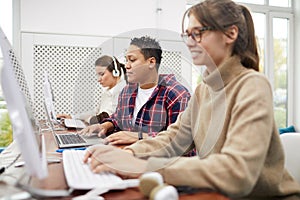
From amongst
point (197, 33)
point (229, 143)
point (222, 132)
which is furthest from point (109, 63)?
point (229, 143)

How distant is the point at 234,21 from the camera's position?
32.5 inches

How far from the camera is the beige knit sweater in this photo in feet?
2.01

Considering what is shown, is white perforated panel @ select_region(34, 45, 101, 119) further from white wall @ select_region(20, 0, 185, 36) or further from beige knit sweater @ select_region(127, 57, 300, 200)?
beige knit sweater @ select_region(127, 57, 300, 200)

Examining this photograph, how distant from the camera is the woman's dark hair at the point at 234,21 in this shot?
812mm

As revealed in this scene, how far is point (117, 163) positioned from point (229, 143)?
0.25m

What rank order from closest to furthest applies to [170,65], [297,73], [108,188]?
1. [108,188]
2. [170,65]
3. [297,73]

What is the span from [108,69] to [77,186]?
869mm

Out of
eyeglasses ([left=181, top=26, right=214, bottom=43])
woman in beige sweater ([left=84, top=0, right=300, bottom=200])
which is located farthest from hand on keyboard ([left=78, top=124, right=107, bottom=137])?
eyeglasses ([left=181, top=26, right=214, bottom=43])

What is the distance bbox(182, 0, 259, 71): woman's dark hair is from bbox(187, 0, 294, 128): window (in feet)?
11.0

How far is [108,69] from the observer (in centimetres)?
140

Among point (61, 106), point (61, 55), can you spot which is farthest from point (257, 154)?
point (61, 55)

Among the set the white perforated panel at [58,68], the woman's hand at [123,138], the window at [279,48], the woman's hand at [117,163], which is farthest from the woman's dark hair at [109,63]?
the window at [279,48]

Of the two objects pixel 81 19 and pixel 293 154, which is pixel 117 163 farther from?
pixel 81 19

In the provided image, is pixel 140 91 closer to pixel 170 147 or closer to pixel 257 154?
pixel 170 147
